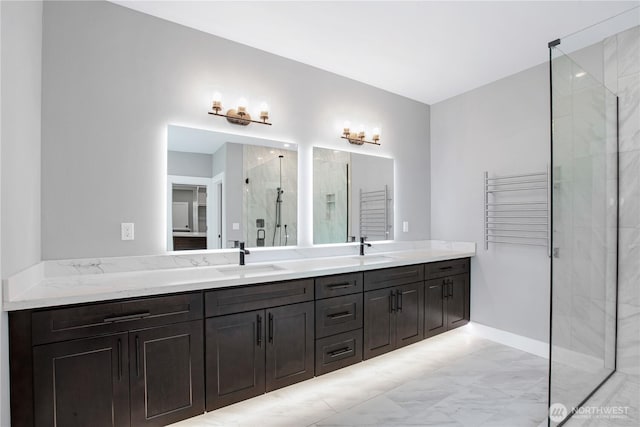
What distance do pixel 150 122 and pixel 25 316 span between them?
138cm

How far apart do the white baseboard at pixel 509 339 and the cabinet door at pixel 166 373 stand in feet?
9.51

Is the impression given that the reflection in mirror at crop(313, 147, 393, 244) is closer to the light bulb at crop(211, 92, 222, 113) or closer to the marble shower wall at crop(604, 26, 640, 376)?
the light bulb at crop(211, 92, 222, 113)

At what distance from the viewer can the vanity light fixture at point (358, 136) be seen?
3209 millimetres

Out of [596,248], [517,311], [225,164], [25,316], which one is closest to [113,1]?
[225,164]

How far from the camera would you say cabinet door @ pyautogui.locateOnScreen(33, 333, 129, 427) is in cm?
141

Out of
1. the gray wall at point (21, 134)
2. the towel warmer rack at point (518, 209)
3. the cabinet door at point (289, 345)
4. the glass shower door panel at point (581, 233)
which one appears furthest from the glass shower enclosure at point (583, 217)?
the gray wall at point (21, 134)

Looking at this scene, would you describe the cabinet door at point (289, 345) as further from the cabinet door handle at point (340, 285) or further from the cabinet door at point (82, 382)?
the cabinet door at point (82, 382)

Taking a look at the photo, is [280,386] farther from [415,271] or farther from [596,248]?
[596,248]

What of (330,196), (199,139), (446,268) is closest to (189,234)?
(199,139)

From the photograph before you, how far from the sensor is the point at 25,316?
4.55 feet

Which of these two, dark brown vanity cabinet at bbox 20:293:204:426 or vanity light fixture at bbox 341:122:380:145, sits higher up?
vanity light fixture at bbox 341:122:380:145

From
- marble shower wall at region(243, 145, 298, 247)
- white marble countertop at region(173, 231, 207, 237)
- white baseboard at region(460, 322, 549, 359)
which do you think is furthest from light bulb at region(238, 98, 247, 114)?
white baseboard at region(460, 322, 549, 359)

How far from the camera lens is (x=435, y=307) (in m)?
3.10

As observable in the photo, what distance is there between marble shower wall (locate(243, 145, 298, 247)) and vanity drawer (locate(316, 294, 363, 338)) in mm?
738
